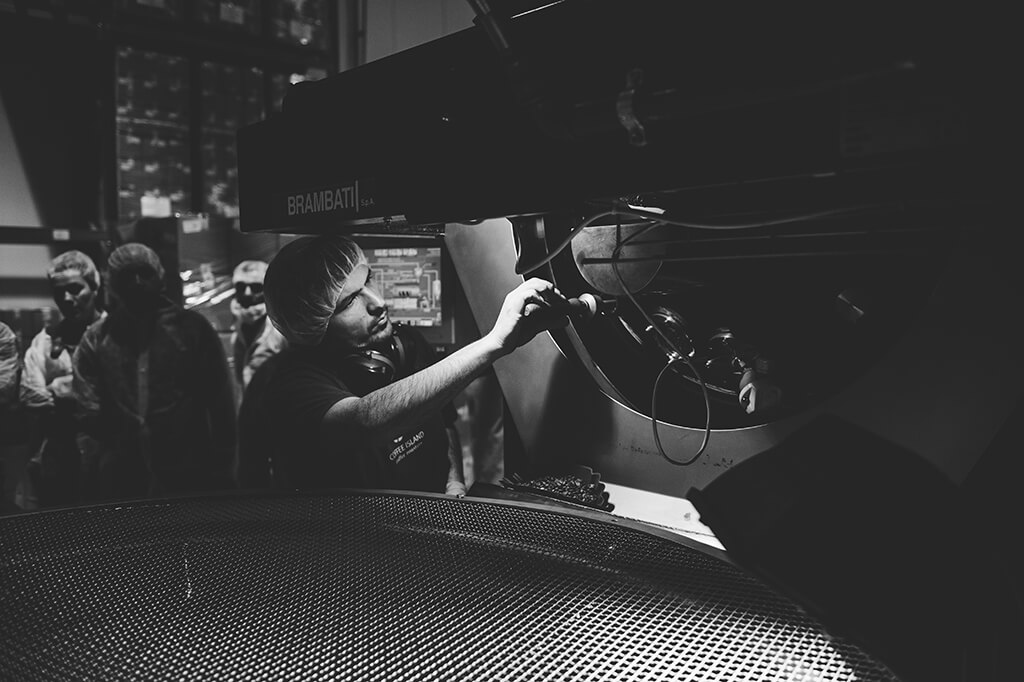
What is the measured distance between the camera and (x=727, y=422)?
3.65 feet

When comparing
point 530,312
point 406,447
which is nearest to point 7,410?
point 406,447

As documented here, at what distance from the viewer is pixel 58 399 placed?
2980 millimetres

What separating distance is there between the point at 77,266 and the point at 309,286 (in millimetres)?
1910

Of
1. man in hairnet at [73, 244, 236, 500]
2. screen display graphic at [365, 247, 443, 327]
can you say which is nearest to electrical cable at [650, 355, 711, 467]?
screen display graphic at [365, 247, 443, 327]

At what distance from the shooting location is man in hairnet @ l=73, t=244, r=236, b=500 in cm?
273

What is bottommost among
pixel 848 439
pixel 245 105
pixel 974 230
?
pixel 848 439

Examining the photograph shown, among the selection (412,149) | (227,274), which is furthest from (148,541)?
(227,274)

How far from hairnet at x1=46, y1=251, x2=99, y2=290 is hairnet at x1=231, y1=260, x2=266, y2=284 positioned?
2.02ft

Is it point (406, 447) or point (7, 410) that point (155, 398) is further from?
point (406, 447)

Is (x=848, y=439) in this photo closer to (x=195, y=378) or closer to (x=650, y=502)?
(x=650, y=502)

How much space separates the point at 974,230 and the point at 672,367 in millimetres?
476

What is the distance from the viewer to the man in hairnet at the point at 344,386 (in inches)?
62.0

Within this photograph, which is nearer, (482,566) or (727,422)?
(482,566)

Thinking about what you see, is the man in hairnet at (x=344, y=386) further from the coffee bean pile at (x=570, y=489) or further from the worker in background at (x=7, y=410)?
the worker in background at (x=7, y=410)
